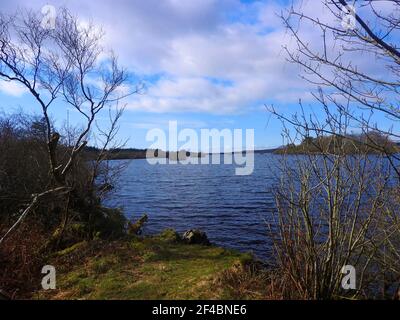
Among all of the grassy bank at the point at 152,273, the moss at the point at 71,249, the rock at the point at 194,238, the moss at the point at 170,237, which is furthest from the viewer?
the rock at the point at 194,238

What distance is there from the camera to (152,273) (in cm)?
738

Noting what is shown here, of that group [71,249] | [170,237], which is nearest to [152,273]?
[71,249]

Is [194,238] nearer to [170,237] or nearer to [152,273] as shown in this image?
[170,237]

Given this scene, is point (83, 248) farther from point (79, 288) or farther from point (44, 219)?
point (44, 219)

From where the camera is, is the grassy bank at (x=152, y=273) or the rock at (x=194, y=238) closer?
the grassy bank at (x=152, y=273)

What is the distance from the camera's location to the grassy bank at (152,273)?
6.28 metres

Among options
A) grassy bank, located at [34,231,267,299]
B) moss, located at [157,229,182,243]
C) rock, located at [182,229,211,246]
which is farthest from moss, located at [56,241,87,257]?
rock, located at [182,229,211,246]

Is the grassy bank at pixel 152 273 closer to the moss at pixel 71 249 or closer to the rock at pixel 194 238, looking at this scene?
the moss at pixel 71 249

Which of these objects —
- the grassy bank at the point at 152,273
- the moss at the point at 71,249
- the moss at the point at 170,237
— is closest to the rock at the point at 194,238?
the moss at the point at 170,237

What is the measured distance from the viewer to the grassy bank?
20.6 feet

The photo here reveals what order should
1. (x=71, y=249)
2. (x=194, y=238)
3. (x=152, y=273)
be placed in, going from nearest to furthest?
(x=152, y=273)
(x=71, y=249)
(x=194, y=238)

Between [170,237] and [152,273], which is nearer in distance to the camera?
[152,273]

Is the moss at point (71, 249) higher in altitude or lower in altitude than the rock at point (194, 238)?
higher

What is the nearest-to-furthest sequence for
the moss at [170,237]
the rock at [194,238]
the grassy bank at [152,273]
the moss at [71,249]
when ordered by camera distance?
the grassy bank at [152,273]
the moss at [71,249]
the moss at [170,237]
the rock at [194,238]
